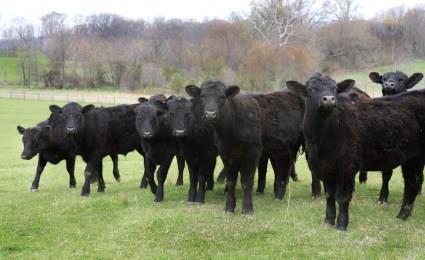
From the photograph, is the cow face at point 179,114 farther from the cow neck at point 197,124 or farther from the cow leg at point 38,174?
the cow leg at point 38,174

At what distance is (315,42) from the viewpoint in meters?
95.1

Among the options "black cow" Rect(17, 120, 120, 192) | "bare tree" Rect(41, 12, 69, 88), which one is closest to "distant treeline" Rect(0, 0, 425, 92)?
"bare tree" Rect(41, 12, 69, 88)

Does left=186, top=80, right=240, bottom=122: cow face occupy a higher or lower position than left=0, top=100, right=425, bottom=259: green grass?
higher

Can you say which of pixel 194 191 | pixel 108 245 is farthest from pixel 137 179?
pixel 108 245

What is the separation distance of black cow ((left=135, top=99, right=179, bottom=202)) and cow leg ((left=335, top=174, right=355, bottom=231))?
399 centimetres

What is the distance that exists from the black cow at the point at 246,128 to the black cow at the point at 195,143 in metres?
0.88

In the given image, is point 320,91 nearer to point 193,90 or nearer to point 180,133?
point 193,90

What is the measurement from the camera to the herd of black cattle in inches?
328

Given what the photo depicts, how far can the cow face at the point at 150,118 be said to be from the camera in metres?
10.8

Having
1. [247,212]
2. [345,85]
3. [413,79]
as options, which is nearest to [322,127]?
[345,85]

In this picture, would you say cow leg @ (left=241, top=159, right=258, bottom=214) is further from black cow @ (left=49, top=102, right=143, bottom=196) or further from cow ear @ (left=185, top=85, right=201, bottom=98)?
black cow @ (left=49, top=102, right=143, bottom=196)

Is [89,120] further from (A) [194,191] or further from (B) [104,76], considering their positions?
(B) [104,76]

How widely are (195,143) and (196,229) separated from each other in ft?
9.06

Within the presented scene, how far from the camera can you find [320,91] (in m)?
7.90
